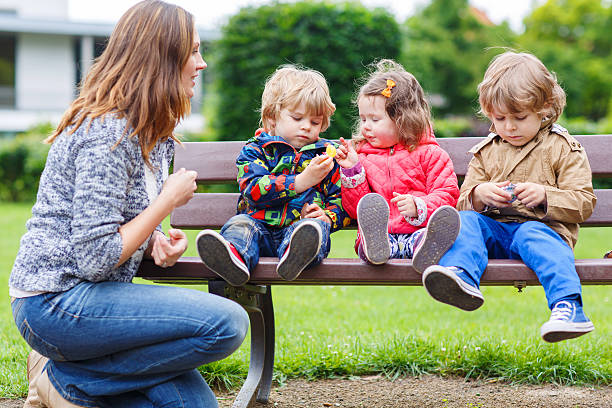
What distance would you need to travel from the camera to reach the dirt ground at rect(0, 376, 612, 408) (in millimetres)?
3055

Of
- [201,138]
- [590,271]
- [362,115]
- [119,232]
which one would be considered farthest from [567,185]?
[201,138]

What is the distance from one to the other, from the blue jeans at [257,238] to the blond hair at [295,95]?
48cm

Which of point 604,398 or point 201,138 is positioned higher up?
point 201,138

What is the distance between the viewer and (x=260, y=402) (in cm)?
308

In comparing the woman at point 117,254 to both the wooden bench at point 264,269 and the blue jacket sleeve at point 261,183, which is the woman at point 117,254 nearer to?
the wooden bench at point 264,269

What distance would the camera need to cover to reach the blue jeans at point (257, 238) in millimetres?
2426

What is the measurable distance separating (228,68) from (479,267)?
7598 millimetres

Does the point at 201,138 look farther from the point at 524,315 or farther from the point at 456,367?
the point at 456,367

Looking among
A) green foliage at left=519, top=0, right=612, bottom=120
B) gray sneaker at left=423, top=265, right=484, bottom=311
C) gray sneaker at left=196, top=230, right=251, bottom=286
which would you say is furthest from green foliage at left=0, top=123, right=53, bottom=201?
green foliage at left=519, top=0, right=612, bottom=120

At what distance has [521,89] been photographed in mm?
2662

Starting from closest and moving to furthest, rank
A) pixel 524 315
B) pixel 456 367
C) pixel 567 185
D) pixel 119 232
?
pixel 119 232 → pixel 567 185 → pixel 456 367 → pixel 524 315

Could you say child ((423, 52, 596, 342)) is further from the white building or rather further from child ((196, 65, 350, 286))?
the white building

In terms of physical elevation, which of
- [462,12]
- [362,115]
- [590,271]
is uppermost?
[462,12]

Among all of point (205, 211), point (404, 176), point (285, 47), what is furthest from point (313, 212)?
point (285, 47)
